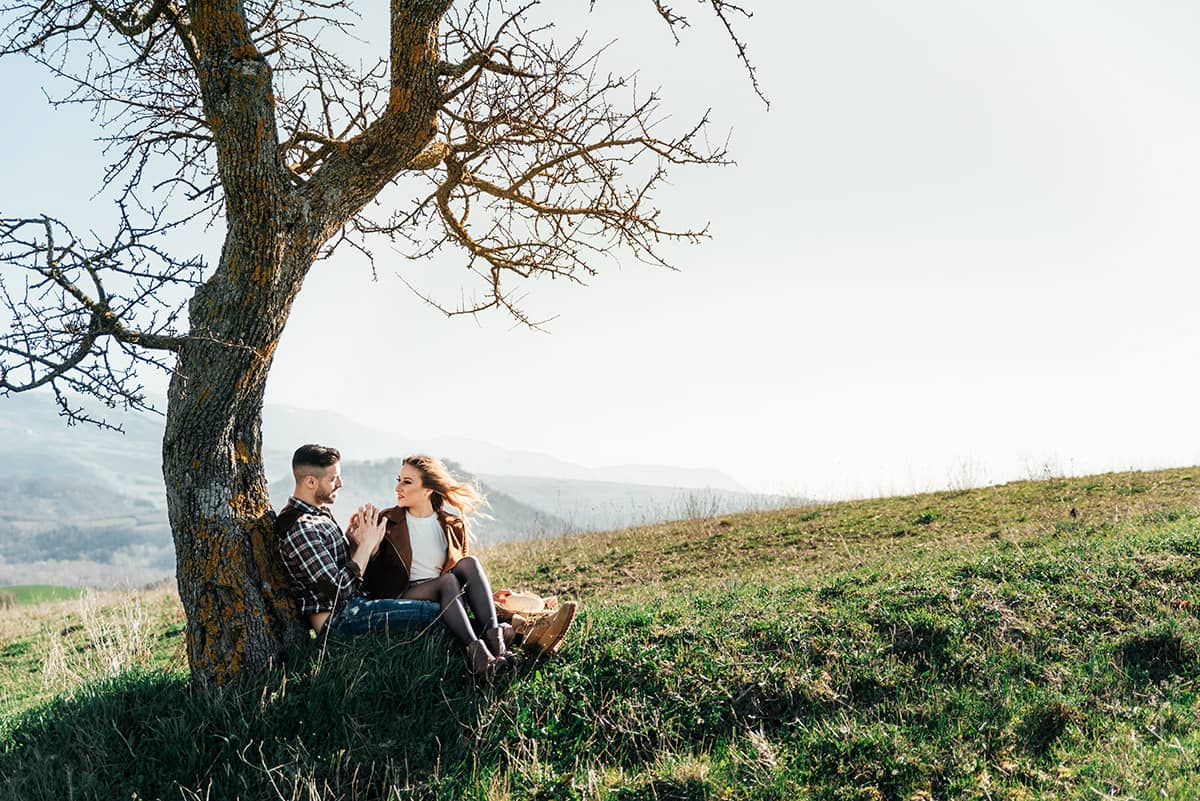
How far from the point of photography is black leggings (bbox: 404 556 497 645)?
6332 mm

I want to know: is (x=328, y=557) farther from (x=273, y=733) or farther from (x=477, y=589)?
(x=273, y=733)

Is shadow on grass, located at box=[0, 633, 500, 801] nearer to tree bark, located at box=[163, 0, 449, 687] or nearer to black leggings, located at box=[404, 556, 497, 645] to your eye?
black leggings, located at box=[404, 556, 497, 645]

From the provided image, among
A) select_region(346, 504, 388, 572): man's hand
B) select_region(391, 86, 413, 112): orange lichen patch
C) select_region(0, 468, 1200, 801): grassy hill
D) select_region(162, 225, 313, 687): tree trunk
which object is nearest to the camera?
select_region(0, 468, 1200, 801): grassy hill

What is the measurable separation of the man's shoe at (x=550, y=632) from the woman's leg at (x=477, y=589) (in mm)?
320

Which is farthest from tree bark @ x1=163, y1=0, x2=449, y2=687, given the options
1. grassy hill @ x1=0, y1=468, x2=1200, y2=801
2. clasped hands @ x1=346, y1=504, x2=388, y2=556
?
clasped hands @ x1=346, y1=504, x2=388, y2=556

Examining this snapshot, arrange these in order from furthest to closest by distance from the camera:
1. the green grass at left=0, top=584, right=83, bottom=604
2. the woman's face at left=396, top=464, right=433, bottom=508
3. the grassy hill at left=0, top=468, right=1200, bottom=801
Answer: the green grass at left=0, top=584, right=83, bottom=604 → the woman's face at left=396, top=464, right=433, bottom=508 → the grassy hill at left=0, top=468, right=1200, bottom=801

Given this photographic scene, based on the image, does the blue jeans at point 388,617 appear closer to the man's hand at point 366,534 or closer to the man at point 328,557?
the man at point 328,557

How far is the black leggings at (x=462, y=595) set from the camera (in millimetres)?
6332

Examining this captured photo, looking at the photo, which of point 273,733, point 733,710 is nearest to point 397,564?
point 273,733

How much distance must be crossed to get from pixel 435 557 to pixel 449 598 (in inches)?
18.7

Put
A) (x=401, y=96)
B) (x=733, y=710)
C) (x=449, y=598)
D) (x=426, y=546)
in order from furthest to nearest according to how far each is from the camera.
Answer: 1. (x=401, y=96)
2. (x=426, y=546)
3. (x=449, y=598)
4. (x=733, y=710)

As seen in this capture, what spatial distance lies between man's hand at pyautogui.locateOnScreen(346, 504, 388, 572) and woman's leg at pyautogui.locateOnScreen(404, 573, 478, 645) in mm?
421

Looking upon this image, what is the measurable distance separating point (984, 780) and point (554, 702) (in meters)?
2.80

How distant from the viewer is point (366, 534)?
6703mm
